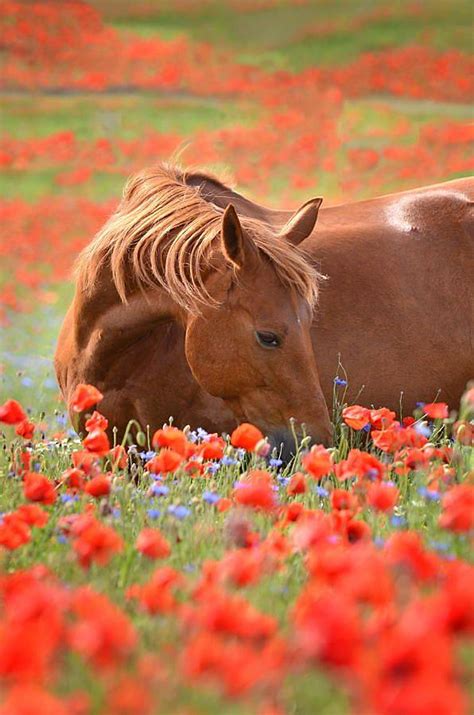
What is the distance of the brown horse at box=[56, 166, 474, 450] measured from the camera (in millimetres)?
3986

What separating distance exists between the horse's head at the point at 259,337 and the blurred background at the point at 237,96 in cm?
926

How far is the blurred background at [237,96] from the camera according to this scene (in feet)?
46.9

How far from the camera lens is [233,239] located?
3.95 meters

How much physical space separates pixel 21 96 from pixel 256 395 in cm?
1376

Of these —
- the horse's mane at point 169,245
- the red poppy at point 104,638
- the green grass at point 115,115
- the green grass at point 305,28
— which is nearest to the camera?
the red poppy at point 104,638

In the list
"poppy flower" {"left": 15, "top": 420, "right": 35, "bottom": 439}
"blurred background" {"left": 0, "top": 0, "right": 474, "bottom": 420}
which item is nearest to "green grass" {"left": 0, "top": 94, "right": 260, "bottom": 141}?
"blurred background" {"left": 0, "top": 0, "right": 474, "bottom": 420}

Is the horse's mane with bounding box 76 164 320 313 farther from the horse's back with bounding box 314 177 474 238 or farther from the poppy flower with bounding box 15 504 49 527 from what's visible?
the poppy flower with bounding box 15 504 49 527

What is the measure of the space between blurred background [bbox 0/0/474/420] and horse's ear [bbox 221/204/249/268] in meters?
9.31

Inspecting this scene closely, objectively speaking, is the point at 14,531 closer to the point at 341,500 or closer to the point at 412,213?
the point at 341,500

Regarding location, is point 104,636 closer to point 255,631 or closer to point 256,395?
point 255,631

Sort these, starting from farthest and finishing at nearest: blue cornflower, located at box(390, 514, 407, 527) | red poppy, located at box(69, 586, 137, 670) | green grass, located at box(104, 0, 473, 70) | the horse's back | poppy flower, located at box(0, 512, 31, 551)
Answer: green grass, located at box(104, 0, 473, 70), the horse's back, blue cornflower, located at box(390, 514, 407, 527), poppy flower, located at box(0, 512, 31, 551), red poppy, located at box(69, 586, 137, 670)

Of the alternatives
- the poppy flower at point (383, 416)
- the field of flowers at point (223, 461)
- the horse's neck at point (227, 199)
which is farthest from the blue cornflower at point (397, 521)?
the horse's neck at point (227, 199)

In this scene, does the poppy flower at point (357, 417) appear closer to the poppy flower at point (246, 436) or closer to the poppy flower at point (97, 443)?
the poppy flower at point (246, 436)

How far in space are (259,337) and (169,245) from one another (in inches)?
23.5
